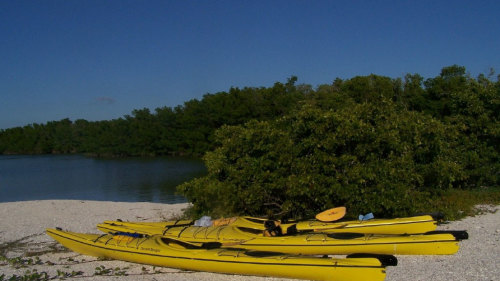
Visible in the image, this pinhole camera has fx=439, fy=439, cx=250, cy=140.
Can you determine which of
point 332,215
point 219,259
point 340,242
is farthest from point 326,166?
point 219,259

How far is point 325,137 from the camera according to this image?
1058cm

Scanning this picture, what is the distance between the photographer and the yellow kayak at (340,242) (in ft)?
25.7

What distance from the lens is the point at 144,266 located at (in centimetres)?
831

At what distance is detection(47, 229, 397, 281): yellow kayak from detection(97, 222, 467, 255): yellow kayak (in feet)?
2.53

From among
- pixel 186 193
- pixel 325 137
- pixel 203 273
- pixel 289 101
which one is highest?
pixel 289 101

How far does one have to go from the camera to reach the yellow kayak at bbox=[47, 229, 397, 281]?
6.61 meters

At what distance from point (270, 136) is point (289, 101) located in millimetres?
35257

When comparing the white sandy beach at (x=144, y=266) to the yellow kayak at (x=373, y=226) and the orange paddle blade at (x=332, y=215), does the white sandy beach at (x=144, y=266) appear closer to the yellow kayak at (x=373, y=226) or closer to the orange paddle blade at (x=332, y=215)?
the yellow kayak at (x=373, y=226)

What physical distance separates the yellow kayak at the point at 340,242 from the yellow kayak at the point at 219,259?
30.3 inches

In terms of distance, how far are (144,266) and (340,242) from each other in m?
3.69

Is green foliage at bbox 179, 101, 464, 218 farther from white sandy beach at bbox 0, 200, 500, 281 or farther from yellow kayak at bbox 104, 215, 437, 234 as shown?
white sandy beach at bbox 0, 200, 500, 281

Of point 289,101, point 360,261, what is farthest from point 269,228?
point 289,101

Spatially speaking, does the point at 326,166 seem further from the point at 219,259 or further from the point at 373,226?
the point at 219,259

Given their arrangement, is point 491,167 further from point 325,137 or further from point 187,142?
point 187,142
